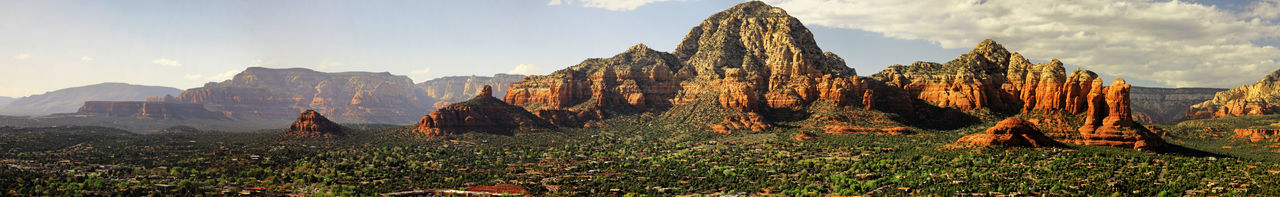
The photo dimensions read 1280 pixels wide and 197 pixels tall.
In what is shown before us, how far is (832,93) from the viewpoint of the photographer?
157000 millimetres

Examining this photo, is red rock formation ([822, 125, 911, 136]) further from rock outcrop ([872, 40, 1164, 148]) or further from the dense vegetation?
rock outcrop ([872, 40, 1164, 148])

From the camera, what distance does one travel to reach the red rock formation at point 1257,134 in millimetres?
124281

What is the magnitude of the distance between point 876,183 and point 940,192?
32.1 ft

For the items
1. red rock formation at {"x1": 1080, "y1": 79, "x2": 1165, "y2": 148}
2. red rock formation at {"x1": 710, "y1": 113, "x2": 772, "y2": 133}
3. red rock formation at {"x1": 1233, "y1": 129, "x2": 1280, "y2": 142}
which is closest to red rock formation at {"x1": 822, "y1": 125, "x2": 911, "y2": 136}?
red rock formation at {"x1": 710, "y1": 113, "x2": 772, "y2": 133}

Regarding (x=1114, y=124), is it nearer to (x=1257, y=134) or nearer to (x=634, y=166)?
(x=1257, y=134)

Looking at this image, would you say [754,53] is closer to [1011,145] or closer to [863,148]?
[863,148]

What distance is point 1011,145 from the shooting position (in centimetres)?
9188

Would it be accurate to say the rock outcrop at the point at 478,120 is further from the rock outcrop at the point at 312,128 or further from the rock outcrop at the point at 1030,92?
the rock outcrop at the point at 1030,92

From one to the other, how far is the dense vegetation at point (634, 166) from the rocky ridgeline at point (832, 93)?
13989mm

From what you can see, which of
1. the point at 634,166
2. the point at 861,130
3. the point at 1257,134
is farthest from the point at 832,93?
the point at 1257,134

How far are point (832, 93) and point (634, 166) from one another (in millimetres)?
66586

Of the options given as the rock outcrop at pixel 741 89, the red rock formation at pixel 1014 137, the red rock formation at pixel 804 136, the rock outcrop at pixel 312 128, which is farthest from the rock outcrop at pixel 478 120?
the red rock formation at pixel 1014 137

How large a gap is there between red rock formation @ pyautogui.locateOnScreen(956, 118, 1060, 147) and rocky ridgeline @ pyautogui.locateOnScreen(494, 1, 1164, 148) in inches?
339

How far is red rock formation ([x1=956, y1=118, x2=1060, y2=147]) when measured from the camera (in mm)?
92188
